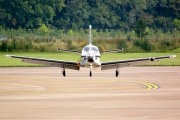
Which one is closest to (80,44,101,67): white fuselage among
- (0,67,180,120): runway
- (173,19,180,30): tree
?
(0,67,180,120): runway

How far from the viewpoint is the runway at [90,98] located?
1809 centimetres

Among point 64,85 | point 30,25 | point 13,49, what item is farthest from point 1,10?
point 64,85

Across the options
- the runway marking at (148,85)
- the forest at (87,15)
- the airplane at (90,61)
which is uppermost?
the forest at (87,15)

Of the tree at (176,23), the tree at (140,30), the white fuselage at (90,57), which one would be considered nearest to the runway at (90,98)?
the white fuselage at (90,57)

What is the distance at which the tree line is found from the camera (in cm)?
10575

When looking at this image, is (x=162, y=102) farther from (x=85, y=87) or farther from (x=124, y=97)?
(x=85, y=87)

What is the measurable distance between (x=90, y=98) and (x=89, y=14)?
288 ft

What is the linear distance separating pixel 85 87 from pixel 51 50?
3847 cm

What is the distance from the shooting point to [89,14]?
110438 millimetres

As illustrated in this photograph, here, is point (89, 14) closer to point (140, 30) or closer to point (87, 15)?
point (87, 15)

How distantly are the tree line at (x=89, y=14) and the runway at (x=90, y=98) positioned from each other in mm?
69834

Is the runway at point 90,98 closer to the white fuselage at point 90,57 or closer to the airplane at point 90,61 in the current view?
the white fuselage at point 90,57

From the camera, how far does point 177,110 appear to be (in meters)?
19.0

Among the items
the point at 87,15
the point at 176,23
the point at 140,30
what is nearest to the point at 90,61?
the point at 140,30
